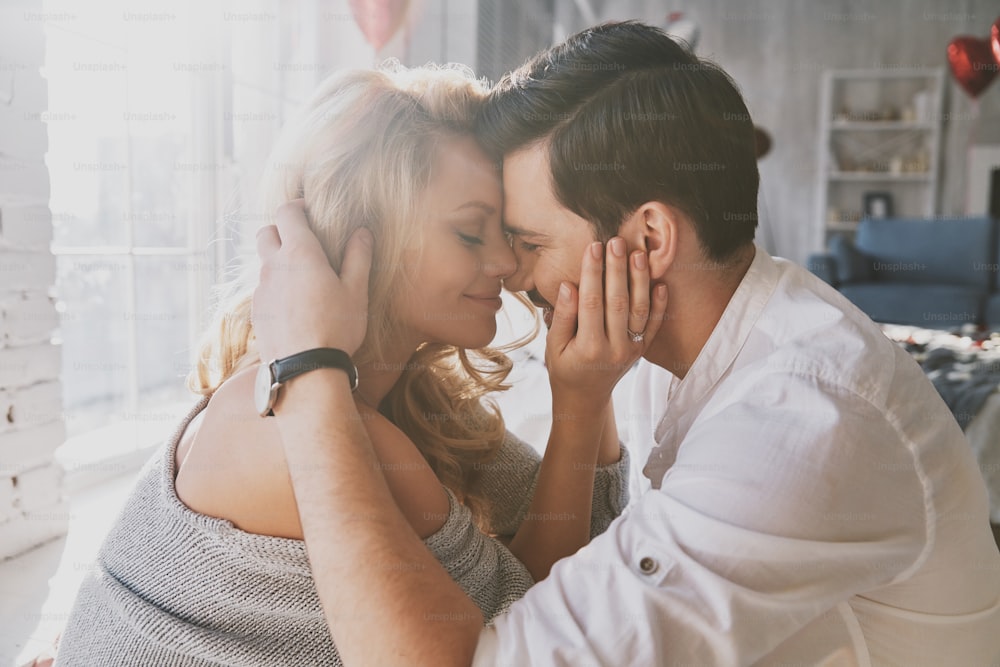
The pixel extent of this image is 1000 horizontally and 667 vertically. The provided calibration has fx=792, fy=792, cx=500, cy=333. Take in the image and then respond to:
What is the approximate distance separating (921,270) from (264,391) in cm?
666

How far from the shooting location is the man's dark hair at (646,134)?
3.62 feet

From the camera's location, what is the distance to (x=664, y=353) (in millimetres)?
1240

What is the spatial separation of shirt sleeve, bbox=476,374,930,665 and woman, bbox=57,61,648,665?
0.21m

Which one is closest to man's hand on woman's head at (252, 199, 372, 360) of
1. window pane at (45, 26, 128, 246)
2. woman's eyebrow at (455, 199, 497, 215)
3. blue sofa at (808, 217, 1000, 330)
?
woman's eyebrow at (455, 199, 497, 215)

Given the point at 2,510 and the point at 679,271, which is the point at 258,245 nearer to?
the point at 679,271

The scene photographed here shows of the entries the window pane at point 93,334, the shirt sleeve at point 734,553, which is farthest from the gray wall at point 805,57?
the shirt sleeve at point 734,553

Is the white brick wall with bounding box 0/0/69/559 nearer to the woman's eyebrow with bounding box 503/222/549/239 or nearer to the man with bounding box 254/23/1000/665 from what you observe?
the man with bounding box 254/23/1000/665

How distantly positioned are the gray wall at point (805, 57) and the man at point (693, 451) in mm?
6895

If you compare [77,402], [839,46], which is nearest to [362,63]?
[77,402]

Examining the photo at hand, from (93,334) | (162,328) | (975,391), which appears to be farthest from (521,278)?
(162,328)

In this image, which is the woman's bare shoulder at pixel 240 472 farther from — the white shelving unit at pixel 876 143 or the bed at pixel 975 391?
the white shelving unit at pixel 876 143

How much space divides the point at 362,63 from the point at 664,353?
267 cm

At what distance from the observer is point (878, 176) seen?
25.6 feet

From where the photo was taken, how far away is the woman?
0.97 meters
